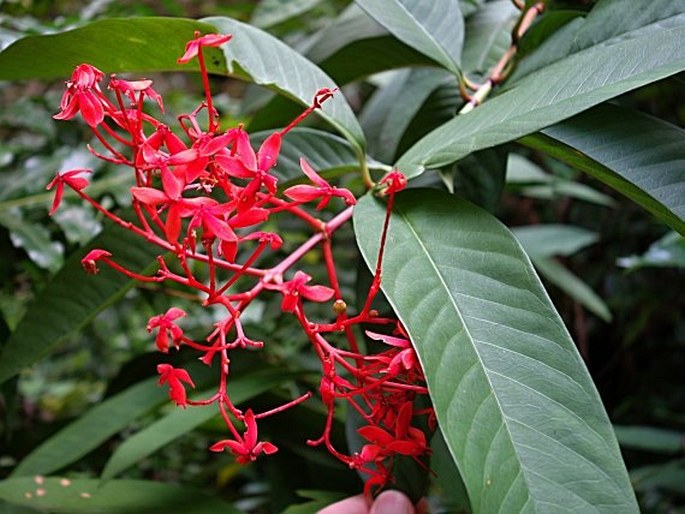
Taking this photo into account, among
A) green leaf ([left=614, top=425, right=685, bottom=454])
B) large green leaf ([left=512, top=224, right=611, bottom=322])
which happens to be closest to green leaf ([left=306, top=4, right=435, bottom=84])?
large green leaf ([left=512, top=224, right=611, bottom=322])

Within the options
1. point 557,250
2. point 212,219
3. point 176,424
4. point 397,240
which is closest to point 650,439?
point 557,250

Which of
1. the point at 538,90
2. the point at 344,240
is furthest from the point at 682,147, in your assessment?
the point at 344,240

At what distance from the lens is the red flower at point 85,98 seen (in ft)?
1.78

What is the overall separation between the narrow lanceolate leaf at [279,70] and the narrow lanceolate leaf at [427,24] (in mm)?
98

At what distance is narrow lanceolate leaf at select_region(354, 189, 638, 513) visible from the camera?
0.44m

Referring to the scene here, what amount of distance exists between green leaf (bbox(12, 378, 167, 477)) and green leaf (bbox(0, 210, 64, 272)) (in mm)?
171

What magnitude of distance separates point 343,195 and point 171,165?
0.11m

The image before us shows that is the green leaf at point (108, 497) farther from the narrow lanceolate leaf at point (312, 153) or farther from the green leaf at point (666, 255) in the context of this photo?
the green leaf at point (666, 255)

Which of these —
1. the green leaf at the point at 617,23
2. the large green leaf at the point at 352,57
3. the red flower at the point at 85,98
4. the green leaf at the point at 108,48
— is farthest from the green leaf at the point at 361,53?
the red flower at the point at 85,98

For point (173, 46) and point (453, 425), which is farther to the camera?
point (173, 46)

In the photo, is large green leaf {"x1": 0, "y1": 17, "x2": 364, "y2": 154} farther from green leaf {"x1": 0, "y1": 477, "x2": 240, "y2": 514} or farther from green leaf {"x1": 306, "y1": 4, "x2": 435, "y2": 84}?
green leaf {"x1": 0, "y1": 477, "x2": 240, "y2": 514}

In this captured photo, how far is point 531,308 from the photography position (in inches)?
19.9

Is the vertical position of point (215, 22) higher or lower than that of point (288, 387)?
higher

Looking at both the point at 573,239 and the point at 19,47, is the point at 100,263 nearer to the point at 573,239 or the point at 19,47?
the point at 19,47
